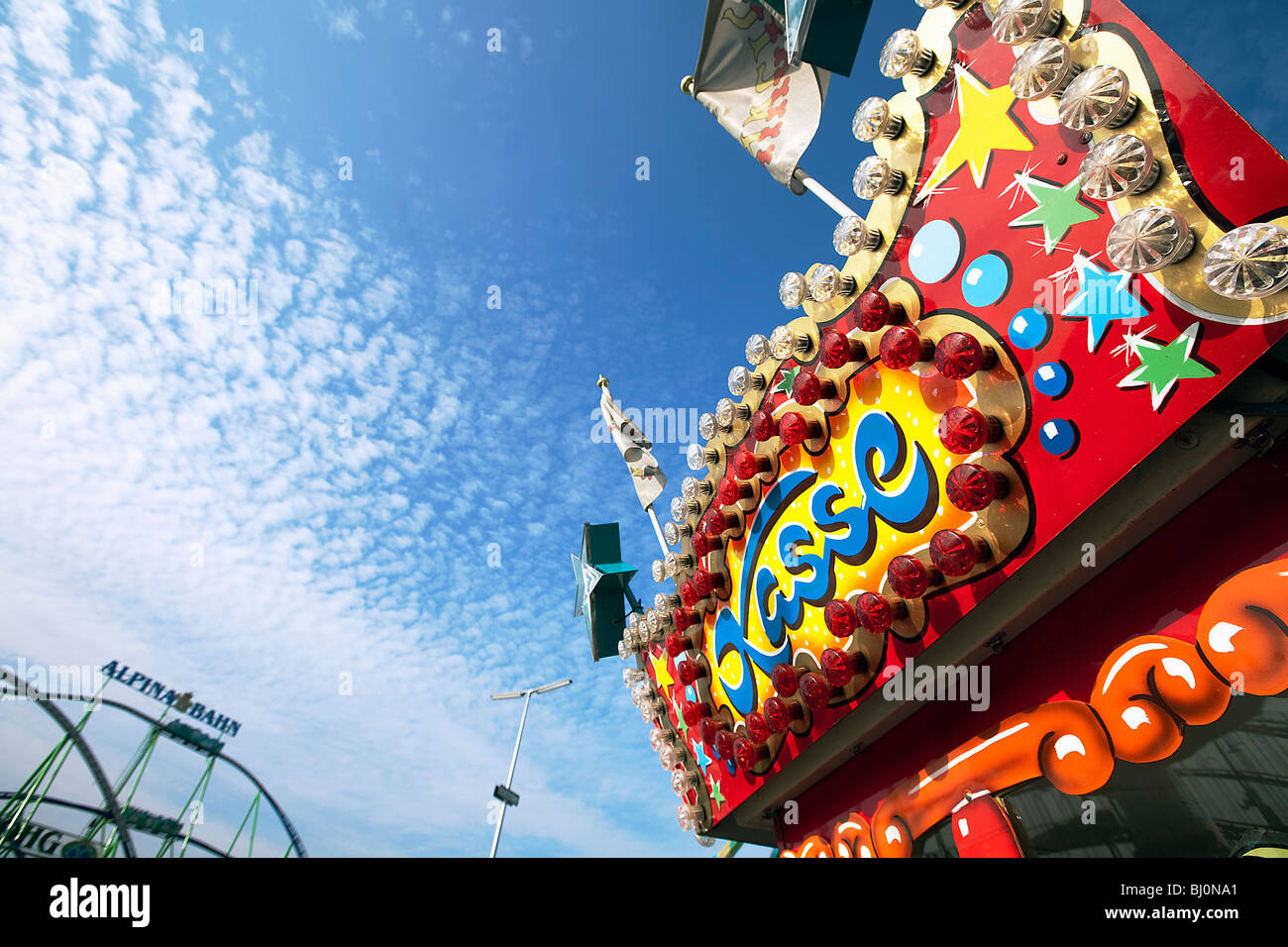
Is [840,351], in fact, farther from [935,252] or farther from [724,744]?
[724,744]

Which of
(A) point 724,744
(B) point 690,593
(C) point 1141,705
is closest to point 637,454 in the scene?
(B) point 690,593

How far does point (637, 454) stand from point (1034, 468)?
7.93m

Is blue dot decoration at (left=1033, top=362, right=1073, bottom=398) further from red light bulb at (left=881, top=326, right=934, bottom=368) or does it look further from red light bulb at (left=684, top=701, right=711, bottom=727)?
red light bulb at (left=684, top=701, right=711, bottom=727)

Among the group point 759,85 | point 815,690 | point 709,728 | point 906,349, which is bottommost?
point 815,690

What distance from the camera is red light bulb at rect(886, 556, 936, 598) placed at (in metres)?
4.54

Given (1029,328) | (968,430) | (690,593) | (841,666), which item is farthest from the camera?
(690,593)

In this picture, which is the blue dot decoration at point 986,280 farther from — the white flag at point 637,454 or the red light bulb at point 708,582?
the white flag at point 637,454

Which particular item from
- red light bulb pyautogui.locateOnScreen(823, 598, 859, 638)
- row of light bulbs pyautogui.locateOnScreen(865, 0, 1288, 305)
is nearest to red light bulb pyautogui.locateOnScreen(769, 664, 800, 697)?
red light bulb pyautogui.locateOnScreen(823, 598, 859, 638)

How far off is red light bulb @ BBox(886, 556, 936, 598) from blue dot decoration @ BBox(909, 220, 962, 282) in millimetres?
2287

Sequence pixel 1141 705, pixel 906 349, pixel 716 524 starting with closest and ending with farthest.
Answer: pixel 1141 705 → pixel 906 349 → pixel 716 524

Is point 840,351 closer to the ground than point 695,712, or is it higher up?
higher up

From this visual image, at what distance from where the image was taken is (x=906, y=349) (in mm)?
4719
